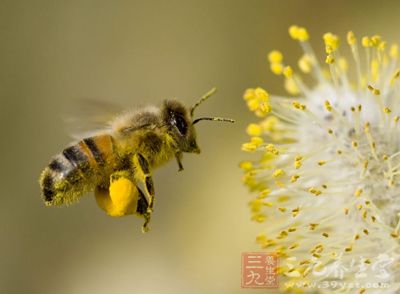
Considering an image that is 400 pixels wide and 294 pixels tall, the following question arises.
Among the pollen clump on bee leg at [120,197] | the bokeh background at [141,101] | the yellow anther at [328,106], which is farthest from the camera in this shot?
the bokeh background at [141,101]

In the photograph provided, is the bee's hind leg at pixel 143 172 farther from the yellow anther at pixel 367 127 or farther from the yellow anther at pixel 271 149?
the yellow anther at pixel 367 127

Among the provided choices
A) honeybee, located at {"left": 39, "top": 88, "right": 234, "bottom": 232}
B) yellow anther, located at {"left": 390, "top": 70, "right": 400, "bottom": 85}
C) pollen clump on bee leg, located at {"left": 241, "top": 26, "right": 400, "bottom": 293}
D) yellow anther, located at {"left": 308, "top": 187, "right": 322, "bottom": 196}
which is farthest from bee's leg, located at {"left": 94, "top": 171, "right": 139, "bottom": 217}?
yellow anther, located at {"left": 390, "top": 70, "right": 400, "bottom": 85}

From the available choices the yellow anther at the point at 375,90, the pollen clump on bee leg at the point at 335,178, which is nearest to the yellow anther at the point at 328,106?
the pollen clump on bee leg at the point at 335,178

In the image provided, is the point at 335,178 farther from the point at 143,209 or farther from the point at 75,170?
the point at 75,170

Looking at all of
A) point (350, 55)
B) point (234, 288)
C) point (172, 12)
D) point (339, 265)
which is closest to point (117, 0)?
point (172, 12)

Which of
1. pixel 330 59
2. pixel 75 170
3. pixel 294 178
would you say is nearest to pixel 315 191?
pixel 294 178

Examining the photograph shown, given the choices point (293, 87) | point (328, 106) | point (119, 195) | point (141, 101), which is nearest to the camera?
point (119, 195)

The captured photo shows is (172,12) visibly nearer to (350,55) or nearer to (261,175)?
(350,55)
